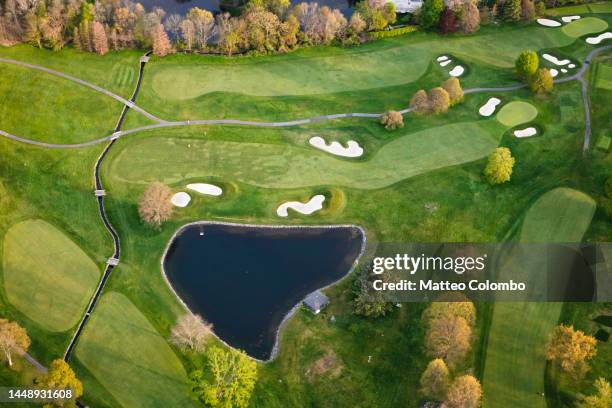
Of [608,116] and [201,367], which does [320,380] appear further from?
[608,116]

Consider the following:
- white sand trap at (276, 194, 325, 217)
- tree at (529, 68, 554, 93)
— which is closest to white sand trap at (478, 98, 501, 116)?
tree at (529, 68, 554, 93)

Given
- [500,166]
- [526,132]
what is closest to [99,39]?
[500,166]

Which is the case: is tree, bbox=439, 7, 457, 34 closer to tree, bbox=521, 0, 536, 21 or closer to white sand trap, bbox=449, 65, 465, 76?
white sand trap, bbox=449, 65, 465, 76

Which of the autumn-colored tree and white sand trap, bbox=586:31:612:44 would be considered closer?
the autumn-colored tree

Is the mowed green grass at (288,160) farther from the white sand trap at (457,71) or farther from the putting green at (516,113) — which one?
the white sand trap at (457,71)

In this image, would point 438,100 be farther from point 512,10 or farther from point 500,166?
point 512,10

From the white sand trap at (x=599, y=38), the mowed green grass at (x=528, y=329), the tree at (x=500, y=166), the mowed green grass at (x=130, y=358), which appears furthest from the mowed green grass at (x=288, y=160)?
the white sand trap at (x=599, y=38)
